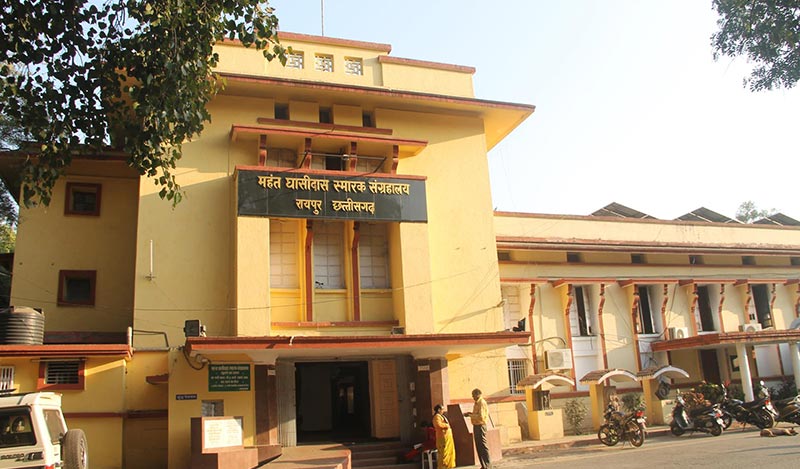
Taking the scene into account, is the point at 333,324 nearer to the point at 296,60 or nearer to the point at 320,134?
the point at 320,134

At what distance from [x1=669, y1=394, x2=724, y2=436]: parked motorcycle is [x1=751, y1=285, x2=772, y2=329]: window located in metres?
8.35

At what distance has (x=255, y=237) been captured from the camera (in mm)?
15633

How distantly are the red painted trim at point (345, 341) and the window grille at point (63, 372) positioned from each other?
2417 mm

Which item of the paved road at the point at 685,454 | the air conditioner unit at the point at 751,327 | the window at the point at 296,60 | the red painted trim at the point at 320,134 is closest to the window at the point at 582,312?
the paved road at the point at 685,454

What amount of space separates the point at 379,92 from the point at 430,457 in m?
8.73

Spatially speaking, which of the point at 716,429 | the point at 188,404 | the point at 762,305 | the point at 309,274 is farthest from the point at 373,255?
the point at 762,305

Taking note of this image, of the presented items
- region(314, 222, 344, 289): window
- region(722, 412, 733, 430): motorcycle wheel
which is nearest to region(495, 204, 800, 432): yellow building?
region(722, 412, 733, 430): motorcycle wheel

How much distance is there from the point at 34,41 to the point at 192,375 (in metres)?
8.05

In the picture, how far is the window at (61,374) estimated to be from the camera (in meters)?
13.9

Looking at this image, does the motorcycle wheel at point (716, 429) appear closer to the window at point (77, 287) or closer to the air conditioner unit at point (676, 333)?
the air conditioner unit at point (676, 333)

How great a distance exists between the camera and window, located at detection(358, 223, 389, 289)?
1727 centimetres

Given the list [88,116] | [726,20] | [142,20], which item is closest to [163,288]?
[88,116]

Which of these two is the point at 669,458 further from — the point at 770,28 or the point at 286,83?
the point at 286,83

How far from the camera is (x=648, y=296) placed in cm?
2259
